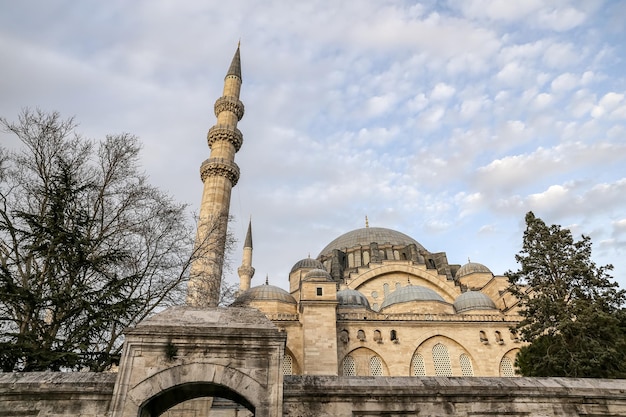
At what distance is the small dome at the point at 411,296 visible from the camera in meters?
26.2

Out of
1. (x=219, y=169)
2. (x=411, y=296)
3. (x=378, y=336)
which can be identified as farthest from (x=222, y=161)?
(x=411, y=296)

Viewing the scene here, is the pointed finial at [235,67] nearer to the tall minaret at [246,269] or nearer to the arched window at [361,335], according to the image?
the tall minaret at [246,269]

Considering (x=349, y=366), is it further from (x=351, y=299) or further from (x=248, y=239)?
(x=248, y=239)

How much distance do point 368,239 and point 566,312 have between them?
86.0ft

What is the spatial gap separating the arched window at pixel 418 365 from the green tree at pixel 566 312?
6260 millimetres

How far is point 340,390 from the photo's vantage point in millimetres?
5309

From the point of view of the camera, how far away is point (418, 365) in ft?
74.3

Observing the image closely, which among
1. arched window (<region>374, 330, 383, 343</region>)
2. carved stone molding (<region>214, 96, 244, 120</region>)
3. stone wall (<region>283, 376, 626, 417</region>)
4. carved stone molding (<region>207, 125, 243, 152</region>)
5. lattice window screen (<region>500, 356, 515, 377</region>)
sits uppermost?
carved stone molding (<region>214, 96, 244, 120</region>)

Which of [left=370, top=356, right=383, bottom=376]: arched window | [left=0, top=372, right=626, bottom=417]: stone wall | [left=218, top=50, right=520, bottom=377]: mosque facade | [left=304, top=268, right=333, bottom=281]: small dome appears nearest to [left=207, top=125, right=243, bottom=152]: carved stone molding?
[left=218, top=50, right=520, bottom=377]: mosque facade

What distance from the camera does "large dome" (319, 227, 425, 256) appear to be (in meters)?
40.6

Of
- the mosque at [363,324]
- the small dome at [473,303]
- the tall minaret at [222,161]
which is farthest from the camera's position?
the small dome at [473,303]

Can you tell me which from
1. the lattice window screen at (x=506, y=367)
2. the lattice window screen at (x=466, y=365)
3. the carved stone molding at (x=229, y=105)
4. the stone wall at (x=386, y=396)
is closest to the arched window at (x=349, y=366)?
the lattice window screen at (x=466, y=365)

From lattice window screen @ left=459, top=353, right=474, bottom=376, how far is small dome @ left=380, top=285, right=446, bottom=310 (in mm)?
4091

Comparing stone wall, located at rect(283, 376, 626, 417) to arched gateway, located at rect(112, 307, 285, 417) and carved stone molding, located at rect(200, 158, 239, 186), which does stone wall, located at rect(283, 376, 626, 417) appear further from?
carved stone molding, located at rect(200, 158, 239, 186)
